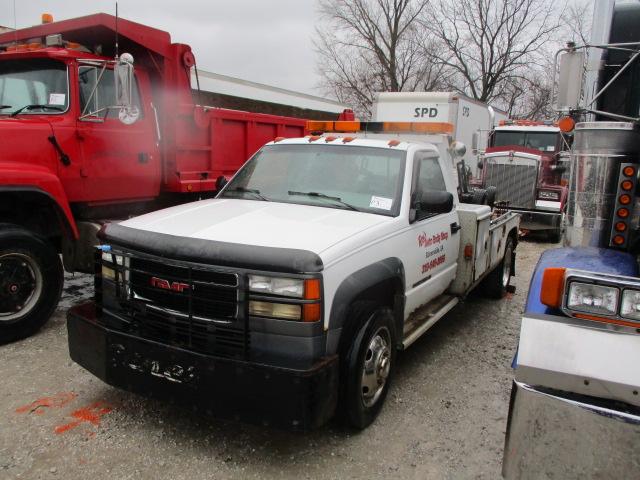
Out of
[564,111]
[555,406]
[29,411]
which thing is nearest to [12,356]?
[29,411]

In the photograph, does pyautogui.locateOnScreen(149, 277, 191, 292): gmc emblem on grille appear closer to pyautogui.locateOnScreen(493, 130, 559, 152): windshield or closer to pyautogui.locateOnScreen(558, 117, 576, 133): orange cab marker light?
pyautogui.locateOnScreen(558, 117, 576, 133): orange cab marker light

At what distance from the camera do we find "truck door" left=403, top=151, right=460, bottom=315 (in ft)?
13.4

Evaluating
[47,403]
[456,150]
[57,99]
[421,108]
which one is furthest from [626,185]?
[421,108]

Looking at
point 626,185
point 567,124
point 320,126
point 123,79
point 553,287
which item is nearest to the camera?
point 553,287

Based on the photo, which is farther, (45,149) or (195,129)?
(195,129)

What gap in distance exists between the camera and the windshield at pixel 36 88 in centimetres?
521

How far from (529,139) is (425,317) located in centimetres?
1041

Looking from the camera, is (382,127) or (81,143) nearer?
(382,127)

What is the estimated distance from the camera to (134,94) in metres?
5.92

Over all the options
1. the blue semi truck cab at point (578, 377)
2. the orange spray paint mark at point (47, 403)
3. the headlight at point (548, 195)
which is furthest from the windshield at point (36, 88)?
the headlight at point (548, 195)

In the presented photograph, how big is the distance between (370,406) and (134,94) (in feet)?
14.4

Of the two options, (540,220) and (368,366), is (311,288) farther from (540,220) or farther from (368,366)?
Result: (540,220)

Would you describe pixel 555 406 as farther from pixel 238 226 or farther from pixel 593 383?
pixel 238 226

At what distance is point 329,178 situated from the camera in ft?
14.0
